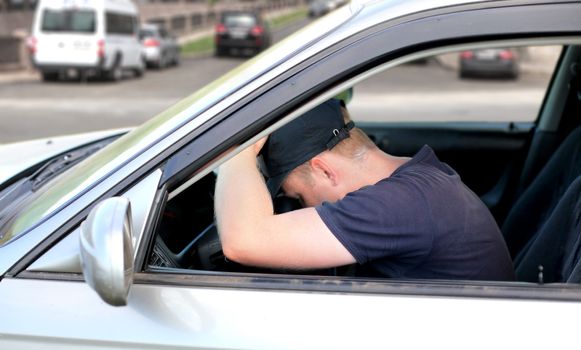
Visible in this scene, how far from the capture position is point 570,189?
213cm

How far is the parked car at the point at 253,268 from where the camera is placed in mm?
1411

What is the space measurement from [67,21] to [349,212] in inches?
751

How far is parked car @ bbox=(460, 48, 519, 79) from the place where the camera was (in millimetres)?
20672

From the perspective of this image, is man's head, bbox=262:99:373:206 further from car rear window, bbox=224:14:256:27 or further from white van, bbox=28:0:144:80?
car rear window, bbox=224:14:256:27

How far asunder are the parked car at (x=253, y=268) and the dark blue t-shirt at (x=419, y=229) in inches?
5.6

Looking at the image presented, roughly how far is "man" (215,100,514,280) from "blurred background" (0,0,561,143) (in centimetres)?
774

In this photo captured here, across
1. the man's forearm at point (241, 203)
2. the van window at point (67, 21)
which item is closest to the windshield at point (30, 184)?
the man's forearm at point (241, 203)

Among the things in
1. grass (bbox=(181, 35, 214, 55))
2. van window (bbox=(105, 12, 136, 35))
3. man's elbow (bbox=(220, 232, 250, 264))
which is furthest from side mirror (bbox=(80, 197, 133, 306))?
grass (bbox=(181, 35, 214, 55))

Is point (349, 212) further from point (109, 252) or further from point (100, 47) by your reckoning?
point (100, 47)

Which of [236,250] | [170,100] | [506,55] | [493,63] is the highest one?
[506,55]

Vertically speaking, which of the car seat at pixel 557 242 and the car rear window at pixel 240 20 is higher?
the car rear window at pixel 240 20

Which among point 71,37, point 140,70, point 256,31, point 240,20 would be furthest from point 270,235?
point 240,20

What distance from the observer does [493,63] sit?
2069 cm

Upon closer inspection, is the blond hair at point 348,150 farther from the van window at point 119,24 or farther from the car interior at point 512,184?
the van window at point 119,24
